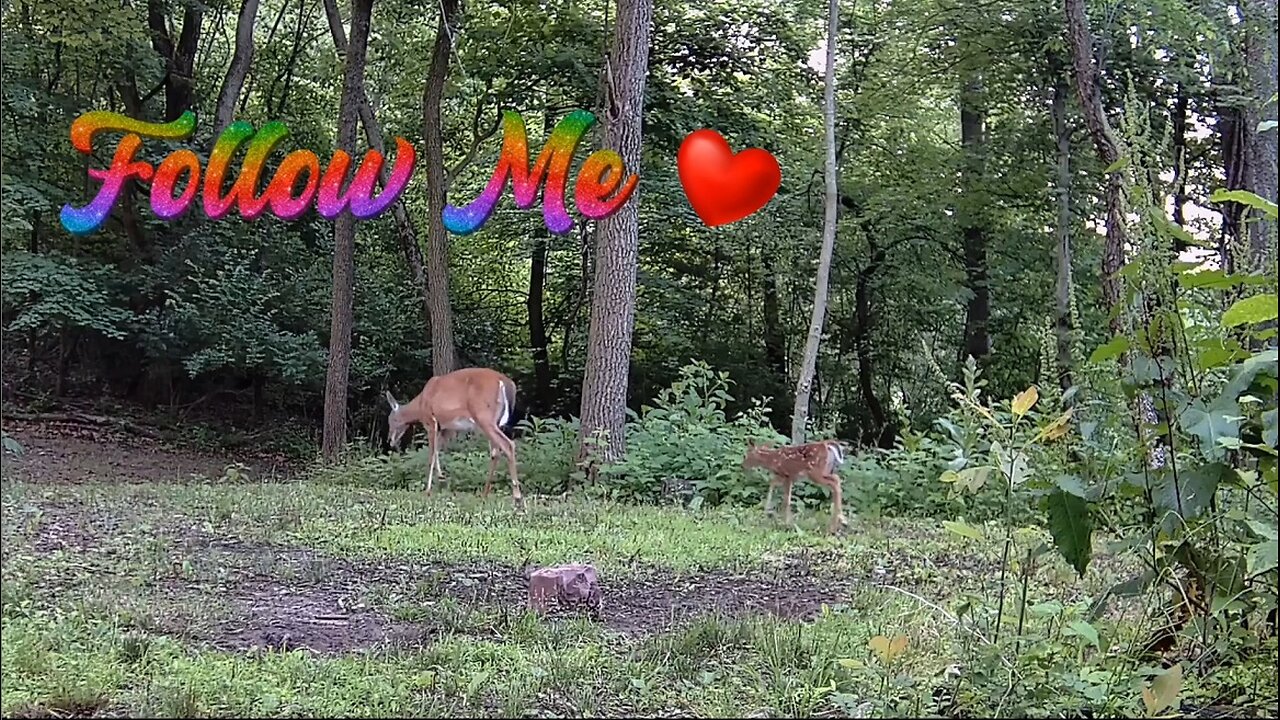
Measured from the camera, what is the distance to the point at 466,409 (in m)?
7.46

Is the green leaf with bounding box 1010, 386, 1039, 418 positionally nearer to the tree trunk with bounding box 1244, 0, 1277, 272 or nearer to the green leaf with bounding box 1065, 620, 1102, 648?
the green leaf with bounding box 1065, 620, 1102, 648

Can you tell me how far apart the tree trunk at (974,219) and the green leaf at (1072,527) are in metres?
8.39

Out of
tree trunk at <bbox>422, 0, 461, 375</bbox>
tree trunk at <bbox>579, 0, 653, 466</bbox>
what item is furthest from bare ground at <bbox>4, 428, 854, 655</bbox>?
tree trunk at <bbox>422, 0, 461, 375</bbox>

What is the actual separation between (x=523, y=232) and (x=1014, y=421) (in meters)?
7.86

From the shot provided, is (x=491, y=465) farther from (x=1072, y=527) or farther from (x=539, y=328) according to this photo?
(x=1072, y=527)

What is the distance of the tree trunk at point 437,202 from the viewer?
29.8ft

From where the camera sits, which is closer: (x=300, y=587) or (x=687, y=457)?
(x=300, y=587)

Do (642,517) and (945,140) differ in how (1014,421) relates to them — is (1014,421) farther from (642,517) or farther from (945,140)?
(945,140)

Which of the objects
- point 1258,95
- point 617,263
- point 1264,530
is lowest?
point 1264,530

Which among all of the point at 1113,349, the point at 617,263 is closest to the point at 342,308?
the point at 617,263

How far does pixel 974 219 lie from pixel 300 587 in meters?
8.71

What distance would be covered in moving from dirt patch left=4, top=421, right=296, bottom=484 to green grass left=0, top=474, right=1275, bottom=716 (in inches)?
2.1

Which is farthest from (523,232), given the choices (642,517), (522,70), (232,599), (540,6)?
(232,599)

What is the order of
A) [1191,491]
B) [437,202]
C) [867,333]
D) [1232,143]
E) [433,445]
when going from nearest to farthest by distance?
1. [1191,491]
2. [433,445]
3. [1232,143]
4. [437,202]
5. [867,333]
